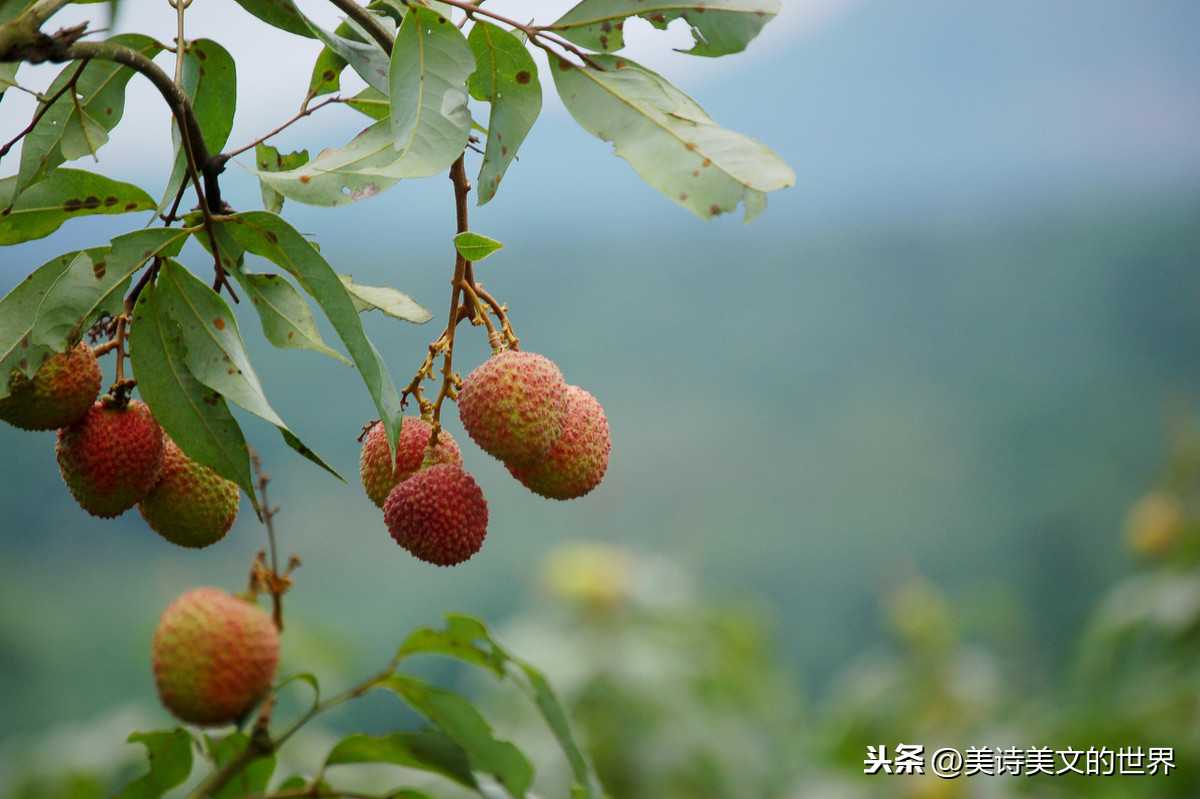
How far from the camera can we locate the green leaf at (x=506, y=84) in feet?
1.86

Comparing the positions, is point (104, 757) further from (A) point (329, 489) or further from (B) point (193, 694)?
(A) point (329, 489)

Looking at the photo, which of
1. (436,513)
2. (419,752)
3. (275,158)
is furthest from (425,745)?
(275,158)

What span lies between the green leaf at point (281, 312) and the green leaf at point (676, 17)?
0.76 feet

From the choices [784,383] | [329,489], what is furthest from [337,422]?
[784,383]

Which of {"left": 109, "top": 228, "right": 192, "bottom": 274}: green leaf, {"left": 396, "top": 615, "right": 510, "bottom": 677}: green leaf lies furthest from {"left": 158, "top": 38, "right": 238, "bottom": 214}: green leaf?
{"left": 396, "top": 615, "right": 510, "bottom": 677}: green leaf

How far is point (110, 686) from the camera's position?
10.3 ft

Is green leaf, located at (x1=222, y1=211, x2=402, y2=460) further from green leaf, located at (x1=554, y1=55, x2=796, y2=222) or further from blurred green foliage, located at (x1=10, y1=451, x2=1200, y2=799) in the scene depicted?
blurred green foliage, located at (x1=10, y1=451, x2=1200, y2=799)

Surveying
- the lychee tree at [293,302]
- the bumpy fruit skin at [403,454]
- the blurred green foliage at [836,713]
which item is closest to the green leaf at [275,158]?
the lychee tree at [293,302]

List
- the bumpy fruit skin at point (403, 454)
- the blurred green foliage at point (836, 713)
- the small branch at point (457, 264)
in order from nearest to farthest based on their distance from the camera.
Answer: the small branch at point (457, 264) < the bumpy fruit skin at point (403, 454) < the blurred green foliage at point (836, 713)

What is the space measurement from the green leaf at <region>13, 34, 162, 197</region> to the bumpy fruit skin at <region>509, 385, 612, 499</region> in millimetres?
383

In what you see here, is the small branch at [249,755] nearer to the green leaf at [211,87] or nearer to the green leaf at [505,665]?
the green leaf at [505,665]

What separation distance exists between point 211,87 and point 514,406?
1.03 feet

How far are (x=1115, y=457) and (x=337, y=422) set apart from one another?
2987 mm

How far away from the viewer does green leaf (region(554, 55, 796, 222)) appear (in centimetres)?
52
